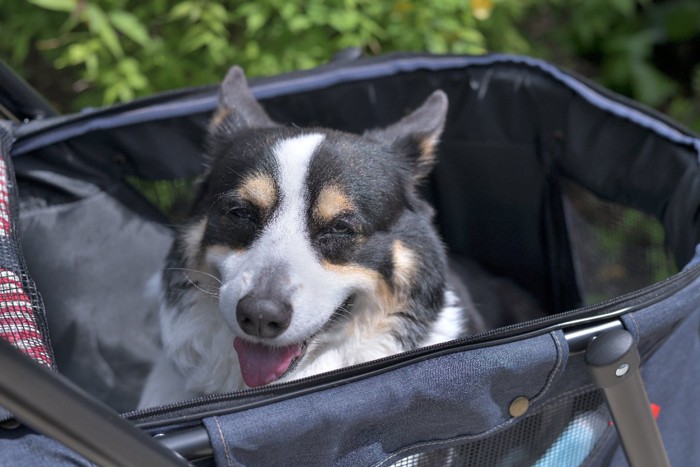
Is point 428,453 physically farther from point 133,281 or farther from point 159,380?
point 133,281

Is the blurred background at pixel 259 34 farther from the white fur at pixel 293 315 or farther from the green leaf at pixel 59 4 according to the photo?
the white fur at pixel 293 315

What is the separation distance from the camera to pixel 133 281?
2666mm

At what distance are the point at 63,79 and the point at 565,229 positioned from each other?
3063 mm

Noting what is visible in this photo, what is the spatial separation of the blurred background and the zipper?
1.98 m

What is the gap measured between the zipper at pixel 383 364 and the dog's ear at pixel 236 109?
1.06 meters

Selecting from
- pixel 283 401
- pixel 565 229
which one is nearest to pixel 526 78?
pixel 565 229

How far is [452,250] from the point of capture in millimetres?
3080

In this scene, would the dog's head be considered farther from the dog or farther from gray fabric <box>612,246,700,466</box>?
gray fabric <box>612,246,700,466</box>

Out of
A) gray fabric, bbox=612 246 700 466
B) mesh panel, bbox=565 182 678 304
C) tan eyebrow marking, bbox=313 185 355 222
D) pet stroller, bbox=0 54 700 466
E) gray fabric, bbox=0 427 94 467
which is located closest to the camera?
gray fabric, bbox=0 427 94 467

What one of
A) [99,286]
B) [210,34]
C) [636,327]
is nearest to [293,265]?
[636,327]

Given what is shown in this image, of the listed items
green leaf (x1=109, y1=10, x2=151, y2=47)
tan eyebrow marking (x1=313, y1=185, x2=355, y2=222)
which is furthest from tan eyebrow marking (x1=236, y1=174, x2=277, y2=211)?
green leaf (x1=109, y1=10, x2=151, y2=47)

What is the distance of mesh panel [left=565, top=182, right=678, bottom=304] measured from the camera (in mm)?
2439

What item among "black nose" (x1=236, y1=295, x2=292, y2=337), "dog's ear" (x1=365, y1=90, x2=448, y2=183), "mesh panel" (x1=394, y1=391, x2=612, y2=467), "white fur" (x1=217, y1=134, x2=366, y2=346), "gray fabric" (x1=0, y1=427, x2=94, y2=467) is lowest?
"mesh panel" (x1=394, y1=391, x2=612, y2=467)

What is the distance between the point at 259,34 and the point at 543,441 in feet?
7.75
